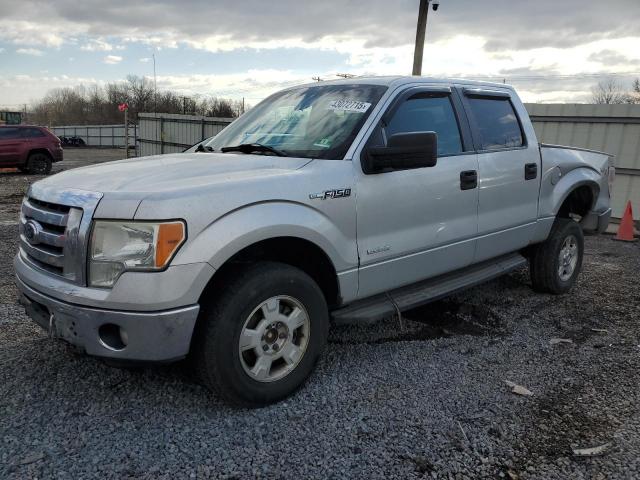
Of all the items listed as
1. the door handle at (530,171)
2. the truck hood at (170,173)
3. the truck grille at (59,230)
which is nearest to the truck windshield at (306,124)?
the truck hood at (170,173)

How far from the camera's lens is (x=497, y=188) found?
4223 millimetres

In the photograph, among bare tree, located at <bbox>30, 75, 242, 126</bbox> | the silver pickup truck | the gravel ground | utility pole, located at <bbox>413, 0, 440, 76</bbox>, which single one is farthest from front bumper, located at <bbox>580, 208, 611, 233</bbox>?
bare tree, located at <bbox>30, 75, 242, 126</bbox>

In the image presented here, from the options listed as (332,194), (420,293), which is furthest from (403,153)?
(420,293)

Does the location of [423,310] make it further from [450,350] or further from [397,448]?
[397,448]

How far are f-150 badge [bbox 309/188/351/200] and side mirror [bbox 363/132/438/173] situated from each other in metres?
0.22

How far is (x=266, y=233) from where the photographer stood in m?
2.74

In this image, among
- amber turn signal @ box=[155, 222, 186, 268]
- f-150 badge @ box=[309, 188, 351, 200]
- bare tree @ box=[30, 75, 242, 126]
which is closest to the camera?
amber turn signal @ box=[155, 222, 186, 268]

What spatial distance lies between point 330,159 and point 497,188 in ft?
5.72

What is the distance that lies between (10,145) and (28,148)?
511 mm

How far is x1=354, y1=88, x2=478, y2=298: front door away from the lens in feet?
10.8

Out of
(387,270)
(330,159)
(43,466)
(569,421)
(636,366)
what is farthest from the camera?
(636,366)

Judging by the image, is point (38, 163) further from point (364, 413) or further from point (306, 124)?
point (364, 413)

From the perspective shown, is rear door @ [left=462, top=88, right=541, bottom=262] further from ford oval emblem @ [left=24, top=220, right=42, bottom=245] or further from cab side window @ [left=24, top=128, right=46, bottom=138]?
cab side window @ [left=24, top=128, right=46, bottom=138]

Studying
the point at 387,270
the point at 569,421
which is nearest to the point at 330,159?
the point at 387,270
